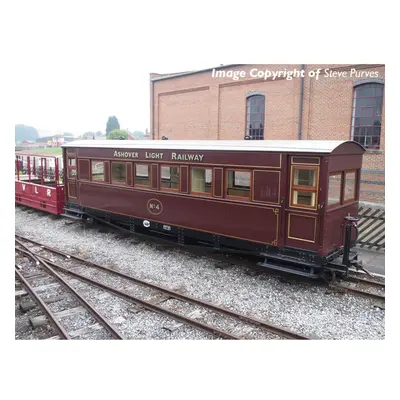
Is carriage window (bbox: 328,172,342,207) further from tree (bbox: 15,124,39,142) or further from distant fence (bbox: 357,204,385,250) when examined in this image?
tree (bbox: 15,124,39,142)

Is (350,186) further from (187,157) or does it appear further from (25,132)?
(25,132)

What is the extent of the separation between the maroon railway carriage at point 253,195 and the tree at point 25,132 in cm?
288

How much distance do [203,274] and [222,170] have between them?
8.37 feet

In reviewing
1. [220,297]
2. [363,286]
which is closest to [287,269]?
[220,297]

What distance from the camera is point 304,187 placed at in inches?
330

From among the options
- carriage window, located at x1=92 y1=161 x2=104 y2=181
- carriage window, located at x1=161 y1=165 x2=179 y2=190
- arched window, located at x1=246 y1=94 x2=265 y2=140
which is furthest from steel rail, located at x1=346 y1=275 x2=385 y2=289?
arched window, located at x1=246 y1=94 x2=265 y2=140

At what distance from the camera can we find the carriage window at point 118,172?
12445 millimetres

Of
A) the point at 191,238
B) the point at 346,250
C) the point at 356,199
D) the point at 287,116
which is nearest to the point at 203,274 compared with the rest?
the point at 191,238

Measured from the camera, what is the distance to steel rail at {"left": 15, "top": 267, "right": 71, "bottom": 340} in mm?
6758

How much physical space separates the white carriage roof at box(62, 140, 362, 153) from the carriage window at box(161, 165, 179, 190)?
572 mm

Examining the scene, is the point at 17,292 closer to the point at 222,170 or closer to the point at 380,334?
the point at 222,170

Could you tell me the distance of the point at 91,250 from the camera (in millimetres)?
11812

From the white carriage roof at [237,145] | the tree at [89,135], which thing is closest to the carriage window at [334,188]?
the white carriage roof at [237,145]

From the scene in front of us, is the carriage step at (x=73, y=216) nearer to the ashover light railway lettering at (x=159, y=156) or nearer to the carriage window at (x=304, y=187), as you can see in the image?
the ashover light railway lettering at (x=159, y=156)
